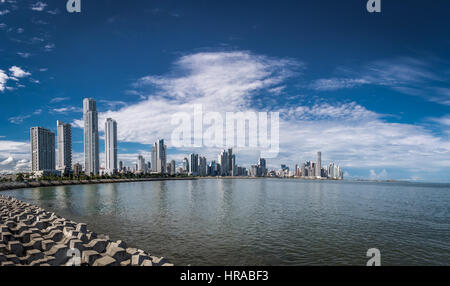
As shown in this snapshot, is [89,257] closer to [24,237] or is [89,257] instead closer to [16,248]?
[16,248]

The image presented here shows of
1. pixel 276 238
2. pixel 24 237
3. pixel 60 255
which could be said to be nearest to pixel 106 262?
pixel 60 255

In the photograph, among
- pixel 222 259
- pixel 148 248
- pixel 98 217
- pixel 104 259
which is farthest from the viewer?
pixel 98 217

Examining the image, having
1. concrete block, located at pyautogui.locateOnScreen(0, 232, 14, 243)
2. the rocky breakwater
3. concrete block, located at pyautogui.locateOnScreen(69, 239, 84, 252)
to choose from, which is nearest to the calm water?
the rocky breakwater

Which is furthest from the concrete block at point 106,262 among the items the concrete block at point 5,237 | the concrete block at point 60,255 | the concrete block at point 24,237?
the concrete block at point 24,237

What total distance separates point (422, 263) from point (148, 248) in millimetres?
22000

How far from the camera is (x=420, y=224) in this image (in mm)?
34375

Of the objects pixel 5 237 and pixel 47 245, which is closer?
pixel 47 245

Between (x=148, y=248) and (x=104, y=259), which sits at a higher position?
(x=104, y=259)

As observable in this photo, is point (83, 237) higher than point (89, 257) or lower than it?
lower

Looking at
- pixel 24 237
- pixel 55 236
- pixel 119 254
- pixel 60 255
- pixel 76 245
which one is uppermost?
pixel 76 245

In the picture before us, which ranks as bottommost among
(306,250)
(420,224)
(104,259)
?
(420,224)
